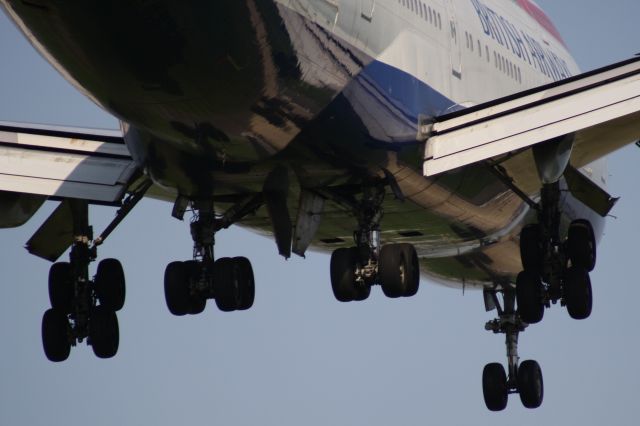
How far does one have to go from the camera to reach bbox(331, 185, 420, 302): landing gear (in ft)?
104

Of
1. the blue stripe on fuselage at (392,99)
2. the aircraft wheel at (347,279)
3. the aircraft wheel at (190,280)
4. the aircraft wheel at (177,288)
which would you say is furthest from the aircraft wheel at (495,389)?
the aircraft wheel at (177,288)

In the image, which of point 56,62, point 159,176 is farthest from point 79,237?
point 56,62

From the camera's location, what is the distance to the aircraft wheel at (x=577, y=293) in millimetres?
34031

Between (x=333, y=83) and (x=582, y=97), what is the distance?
418cm

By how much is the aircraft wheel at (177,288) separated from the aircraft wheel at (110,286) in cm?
113

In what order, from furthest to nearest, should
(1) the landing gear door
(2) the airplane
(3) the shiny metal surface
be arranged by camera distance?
(1) the landing gear door → (2) the airplane → (3) the shiny metal surface

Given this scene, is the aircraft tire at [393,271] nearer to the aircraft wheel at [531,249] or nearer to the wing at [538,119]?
the wing at [538,119]

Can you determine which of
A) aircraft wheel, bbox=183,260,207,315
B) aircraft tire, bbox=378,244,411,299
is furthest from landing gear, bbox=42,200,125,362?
aircraft tire, bbox=378,244,411,299

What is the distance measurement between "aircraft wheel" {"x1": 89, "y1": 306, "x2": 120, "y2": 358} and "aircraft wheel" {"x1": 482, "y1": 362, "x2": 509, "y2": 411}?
11545 millimetres

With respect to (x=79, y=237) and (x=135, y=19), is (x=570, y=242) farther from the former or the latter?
(x=135, y=19)

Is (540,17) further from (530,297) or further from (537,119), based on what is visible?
(537,119)

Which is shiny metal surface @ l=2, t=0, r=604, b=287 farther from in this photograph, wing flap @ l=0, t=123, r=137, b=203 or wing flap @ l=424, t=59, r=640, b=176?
wing flap @ l=0, t=123, r=137, b=203

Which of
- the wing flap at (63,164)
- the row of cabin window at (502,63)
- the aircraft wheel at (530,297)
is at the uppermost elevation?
the row of cabin window at (502,63)

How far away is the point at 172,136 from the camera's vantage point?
28.4m
